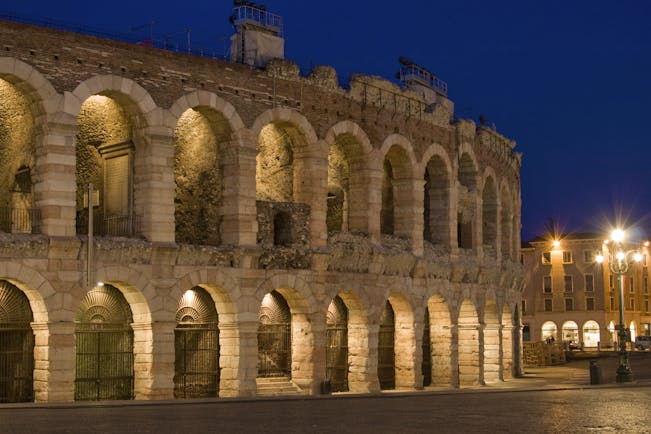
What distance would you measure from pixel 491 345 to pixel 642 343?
37.2 metres

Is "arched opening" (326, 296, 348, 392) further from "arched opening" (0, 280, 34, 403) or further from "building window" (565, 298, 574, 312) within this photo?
"building window" (565, 298, 574, 312)

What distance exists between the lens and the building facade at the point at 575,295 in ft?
268

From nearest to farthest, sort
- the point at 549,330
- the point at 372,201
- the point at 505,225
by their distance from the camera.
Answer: the point at 372,201, the point at 505,225, the point at 549,330

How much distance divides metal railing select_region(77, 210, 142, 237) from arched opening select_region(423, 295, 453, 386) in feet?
42.8

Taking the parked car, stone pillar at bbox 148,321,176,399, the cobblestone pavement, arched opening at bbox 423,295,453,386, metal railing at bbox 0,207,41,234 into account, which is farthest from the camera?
the parked car

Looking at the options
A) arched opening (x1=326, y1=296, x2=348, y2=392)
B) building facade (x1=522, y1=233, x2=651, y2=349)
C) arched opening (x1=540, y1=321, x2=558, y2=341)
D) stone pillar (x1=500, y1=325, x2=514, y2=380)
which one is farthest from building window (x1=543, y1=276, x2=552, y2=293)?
arched opening (x1=326, y1=296, x2=348, y2=392)

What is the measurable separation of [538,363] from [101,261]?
3380cm

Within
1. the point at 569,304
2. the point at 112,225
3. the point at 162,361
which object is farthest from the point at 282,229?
the point at 569,304

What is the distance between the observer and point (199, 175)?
29.5 m

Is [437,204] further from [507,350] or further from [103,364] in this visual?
[103,364]

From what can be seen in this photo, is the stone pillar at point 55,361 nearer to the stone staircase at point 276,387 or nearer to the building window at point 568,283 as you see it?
the stone staircase at point 276,387

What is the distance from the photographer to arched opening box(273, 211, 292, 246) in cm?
3009

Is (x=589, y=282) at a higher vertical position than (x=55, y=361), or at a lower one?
higher

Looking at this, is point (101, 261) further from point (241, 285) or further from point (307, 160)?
point (307, 160)
